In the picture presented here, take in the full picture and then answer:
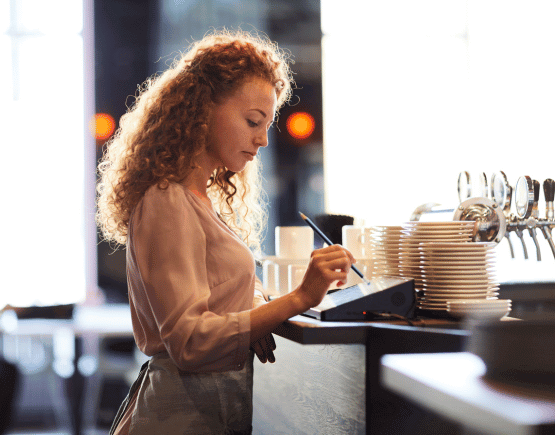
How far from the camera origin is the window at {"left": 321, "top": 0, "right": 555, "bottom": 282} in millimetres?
4012

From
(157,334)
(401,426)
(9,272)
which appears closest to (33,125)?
(9,272)

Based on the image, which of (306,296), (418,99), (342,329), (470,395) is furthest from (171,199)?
(418,99)

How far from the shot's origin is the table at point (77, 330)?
317cm

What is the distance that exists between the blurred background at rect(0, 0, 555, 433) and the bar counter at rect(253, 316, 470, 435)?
189 centimetres

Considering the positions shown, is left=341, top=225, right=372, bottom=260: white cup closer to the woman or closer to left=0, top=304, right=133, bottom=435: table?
the woman

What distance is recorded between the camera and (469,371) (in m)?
0.74

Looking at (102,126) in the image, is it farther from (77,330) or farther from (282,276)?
(282,276)

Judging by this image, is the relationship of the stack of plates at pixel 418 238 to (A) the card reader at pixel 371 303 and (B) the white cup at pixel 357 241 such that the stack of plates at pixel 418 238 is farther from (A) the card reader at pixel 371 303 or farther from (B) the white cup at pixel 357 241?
(B) the white cup at pixel 357 241

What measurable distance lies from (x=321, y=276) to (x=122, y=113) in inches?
117

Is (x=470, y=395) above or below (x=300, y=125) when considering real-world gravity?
below

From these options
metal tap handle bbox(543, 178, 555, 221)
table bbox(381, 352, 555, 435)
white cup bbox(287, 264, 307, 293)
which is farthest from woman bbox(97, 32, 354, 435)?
metal tap handle bbox(543, 178, 555, 221)

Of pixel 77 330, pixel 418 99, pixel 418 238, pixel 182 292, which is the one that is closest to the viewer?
pixel 182 292

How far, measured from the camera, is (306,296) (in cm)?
103

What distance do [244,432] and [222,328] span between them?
288 millimetres
